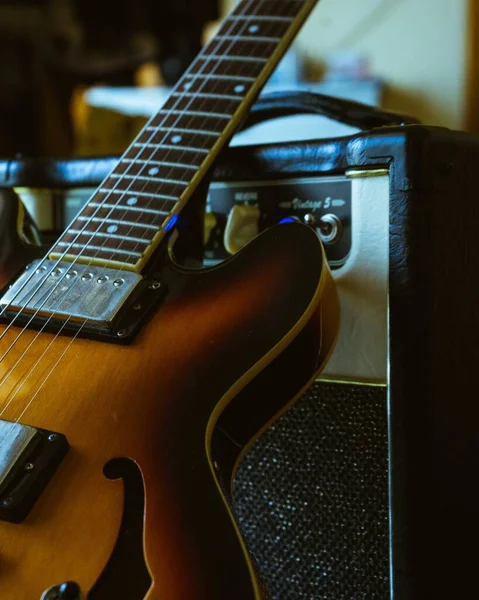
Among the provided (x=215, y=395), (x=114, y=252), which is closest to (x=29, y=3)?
(x=114, y=252)

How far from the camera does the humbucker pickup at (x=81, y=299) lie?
0.47 meters

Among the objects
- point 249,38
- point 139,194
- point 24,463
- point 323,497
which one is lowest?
point 323,497

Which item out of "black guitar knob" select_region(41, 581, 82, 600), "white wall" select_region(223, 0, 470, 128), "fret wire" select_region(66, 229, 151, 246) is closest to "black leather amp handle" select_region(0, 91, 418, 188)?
"fret wire" select_region(66, 229, 151, 246)

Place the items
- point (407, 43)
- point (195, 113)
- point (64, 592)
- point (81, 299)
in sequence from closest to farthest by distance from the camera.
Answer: point (64, 592) < point (81, 299) < point (195, 113) < point (407, 43)

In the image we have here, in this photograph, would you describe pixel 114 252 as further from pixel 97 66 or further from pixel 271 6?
pixel 97 66

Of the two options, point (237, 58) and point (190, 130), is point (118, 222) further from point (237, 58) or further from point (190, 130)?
point (237, 58)

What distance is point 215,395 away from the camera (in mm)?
421

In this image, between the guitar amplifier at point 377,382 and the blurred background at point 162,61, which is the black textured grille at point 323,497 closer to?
the guitar amplifier at point 377,382

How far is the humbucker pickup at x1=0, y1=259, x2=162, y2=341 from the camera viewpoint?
0.47 meters

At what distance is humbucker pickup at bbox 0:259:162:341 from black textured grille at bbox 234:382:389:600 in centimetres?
16

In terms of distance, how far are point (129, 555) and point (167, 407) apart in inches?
3.5

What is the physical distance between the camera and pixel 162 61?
223cm

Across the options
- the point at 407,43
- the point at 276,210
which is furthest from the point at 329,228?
the point at 407,43

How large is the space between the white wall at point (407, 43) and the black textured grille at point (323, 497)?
3.07 feet
